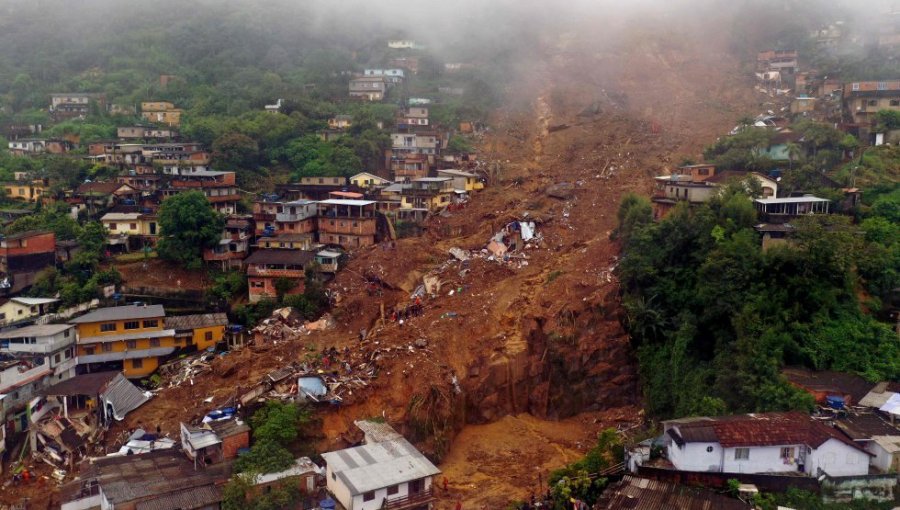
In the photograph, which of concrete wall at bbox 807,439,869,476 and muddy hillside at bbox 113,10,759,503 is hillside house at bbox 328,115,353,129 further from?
concrete wall at bbox 807,439,869,476

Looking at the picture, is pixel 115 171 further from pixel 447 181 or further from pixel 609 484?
pixel 609 484

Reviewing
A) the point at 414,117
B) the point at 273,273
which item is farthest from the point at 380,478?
the point at 414,117

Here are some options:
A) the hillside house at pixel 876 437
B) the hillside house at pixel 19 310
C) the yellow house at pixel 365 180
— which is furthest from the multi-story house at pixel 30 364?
the hillside house at pixel 876 437

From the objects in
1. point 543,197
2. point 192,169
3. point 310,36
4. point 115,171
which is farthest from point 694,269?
point 310,36

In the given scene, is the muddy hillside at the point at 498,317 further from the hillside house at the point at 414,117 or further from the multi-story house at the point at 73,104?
the multi-story house at the point at 73,104

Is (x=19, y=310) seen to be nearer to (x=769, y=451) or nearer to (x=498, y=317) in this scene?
(x=498, y=317)
